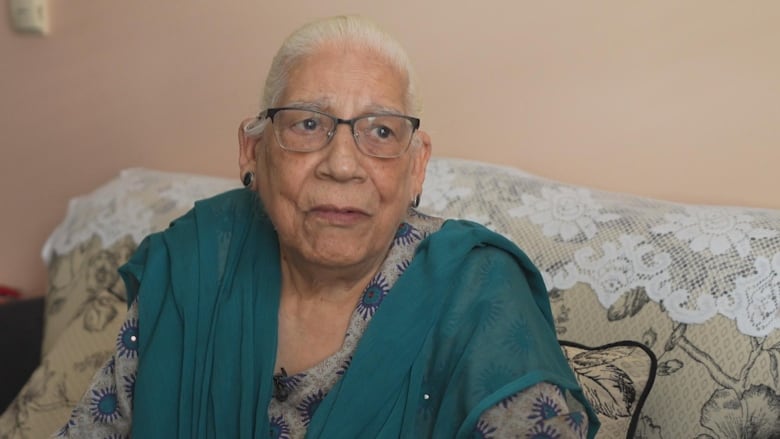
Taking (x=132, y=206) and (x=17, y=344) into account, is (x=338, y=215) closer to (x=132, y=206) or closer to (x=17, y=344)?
(x=132, y=206)

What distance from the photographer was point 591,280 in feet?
5.27

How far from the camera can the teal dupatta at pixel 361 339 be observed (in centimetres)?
121

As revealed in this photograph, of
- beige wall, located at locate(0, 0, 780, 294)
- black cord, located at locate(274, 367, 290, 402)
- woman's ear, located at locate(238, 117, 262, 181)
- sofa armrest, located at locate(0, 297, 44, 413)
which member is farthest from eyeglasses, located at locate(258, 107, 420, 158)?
sofa armrest, located at locate(0, 297, 44, 413)

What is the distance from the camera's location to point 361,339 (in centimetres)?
131

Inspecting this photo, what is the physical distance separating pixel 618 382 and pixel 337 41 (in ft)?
2.23

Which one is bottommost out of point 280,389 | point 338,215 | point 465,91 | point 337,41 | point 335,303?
point 280,389

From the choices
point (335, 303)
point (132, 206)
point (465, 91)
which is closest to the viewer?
point (335, 303)

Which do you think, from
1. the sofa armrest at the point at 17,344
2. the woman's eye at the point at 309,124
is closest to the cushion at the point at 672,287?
the woman's eye at the point at 309,124

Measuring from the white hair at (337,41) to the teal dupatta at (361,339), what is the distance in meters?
0.25

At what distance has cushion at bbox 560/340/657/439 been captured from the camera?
135cm

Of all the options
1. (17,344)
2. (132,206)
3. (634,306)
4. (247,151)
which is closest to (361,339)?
(247,151)

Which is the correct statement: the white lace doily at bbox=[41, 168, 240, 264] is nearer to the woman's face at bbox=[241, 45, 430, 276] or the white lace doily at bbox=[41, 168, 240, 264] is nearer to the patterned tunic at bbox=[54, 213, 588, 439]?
the patterned tunic at bbox=[54, 213, 588, 439]

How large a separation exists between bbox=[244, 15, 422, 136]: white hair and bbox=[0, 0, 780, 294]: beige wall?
2.14 ft

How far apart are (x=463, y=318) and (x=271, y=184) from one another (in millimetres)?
365
